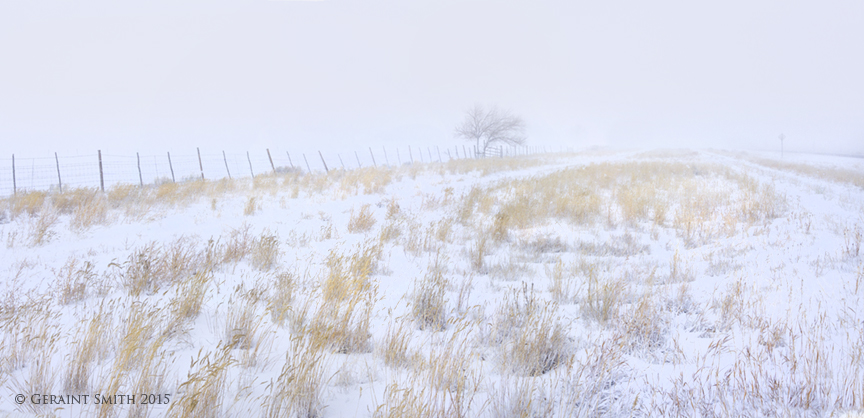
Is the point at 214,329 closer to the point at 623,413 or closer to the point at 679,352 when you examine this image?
the point at 623,413

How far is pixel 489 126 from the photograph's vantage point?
38.7m

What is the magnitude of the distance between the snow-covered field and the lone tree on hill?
3323cm

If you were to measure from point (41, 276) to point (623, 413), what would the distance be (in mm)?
6284

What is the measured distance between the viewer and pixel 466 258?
16.4 ft

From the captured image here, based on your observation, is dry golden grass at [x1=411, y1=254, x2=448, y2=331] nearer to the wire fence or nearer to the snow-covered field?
the snow-covered field

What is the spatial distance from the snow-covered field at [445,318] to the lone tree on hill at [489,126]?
1308 inches

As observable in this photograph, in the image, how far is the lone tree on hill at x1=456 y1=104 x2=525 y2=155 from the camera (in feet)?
129

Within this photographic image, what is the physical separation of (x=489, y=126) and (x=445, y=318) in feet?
124

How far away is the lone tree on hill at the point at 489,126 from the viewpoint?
3917cm

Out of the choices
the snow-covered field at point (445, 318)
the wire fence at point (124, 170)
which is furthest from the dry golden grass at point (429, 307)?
the wire fence at point (124, 170)

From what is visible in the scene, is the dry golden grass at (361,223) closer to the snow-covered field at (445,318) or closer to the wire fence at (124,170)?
the snow-covered field at (445,318)

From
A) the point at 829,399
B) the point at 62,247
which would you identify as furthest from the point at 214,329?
the point at 62,247

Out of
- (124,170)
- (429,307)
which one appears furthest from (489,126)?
(429,307)

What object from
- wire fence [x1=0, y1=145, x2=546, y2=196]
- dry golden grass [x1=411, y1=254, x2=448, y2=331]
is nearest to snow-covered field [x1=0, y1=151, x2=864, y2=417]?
dry golden grass [x1=411, y1=254, x2=448, y2=331]
